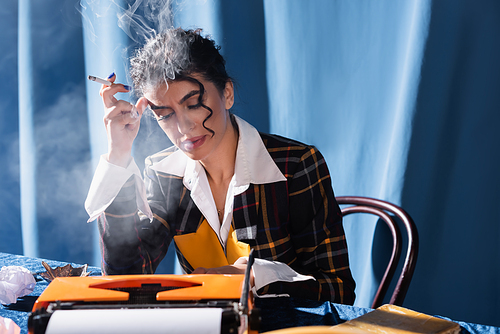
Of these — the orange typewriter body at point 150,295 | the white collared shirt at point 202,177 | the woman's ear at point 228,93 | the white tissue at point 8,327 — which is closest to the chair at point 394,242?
the white collared shirt at point 202,177

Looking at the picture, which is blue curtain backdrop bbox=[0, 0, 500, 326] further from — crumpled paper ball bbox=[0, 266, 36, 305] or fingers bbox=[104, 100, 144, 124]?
crumpled paper ball bbox=[0, 266, 36, 305]

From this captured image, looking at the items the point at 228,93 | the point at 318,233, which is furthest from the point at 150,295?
the point at 228,93

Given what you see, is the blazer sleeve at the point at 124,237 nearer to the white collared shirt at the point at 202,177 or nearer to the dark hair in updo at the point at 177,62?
the white collared shirt at the point at 202,177

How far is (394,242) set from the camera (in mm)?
1224

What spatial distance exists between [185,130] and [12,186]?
4.98 ft

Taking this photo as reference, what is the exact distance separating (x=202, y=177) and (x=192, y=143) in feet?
0.45

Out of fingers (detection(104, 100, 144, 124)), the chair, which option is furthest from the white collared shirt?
the chair

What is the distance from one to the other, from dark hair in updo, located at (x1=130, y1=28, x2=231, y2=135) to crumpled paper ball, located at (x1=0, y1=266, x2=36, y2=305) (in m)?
0.49

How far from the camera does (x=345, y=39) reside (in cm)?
143

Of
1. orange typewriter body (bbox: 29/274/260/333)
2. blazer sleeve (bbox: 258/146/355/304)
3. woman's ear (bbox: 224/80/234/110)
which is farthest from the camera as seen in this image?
woman's ear (bbox: 224/80/234/110)

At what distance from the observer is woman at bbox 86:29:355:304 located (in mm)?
933

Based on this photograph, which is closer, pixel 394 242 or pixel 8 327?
pixel 8 327

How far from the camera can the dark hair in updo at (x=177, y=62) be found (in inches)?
36.8

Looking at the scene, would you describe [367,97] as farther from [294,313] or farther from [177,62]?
[294,313]
